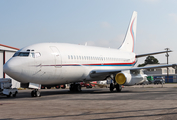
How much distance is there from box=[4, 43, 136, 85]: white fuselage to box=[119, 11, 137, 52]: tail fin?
793 centimetres

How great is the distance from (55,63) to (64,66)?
1.06 meters

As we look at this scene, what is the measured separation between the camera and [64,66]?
19.1 metres

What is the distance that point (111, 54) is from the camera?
26688 mm

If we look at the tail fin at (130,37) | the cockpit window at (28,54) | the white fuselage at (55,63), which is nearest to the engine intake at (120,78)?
the white fuselage at (55,63)

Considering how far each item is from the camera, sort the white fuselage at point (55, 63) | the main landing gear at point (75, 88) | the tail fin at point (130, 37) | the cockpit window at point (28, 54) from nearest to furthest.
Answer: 1. the white fuselage at point (55, 63)
2. the cockpit window at point (28, 54)
3. the main landing gear at point (75, 88)
4. the tail fin at point (130, 37)

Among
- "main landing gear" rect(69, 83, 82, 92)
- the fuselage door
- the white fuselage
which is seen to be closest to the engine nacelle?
the white fuselage

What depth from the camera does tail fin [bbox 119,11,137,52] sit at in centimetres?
3259

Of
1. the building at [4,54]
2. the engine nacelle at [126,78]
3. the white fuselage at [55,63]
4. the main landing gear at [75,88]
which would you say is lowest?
the main landing gear at [75,88]

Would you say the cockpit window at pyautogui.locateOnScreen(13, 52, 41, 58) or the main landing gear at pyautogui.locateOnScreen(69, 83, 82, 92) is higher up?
the cockpit window at pyautogui.locateOnScreen(13, 52, 41, 58)

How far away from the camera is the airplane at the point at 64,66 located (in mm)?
16422

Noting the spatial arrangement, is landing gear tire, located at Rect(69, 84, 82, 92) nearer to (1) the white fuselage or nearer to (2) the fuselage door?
(1) the white fuselage

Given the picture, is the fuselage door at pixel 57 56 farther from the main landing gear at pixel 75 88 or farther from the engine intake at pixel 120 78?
the main landing gear at pixel 75 88

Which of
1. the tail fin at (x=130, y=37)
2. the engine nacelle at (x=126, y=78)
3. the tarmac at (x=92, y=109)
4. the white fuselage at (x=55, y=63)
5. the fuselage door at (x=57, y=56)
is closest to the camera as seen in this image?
the tarmac at (x=92, y=109)

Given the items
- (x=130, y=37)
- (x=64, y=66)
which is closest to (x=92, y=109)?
(x=64, y=66)
